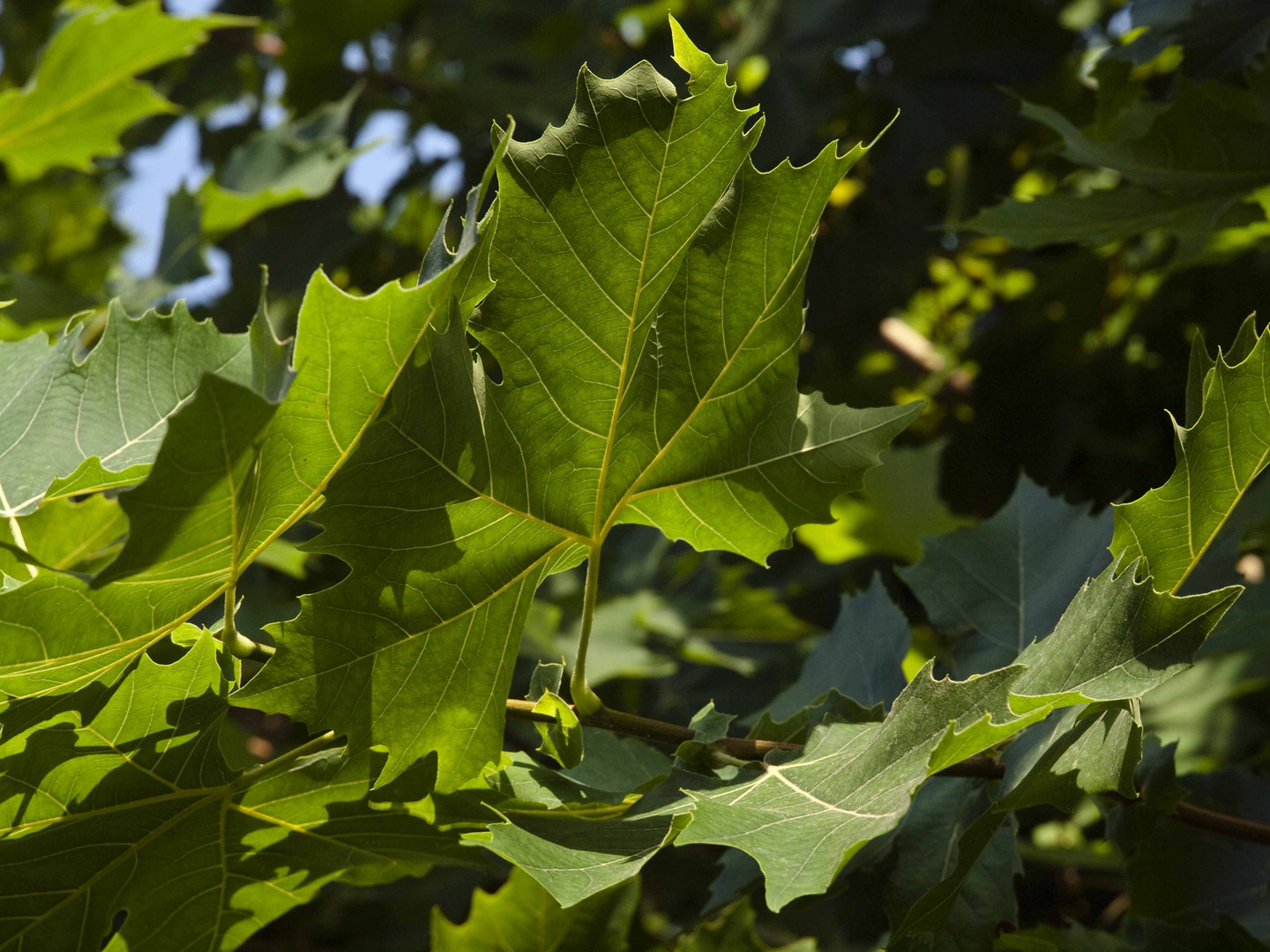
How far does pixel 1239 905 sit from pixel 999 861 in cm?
30

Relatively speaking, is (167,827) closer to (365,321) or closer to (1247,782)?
(365,321)

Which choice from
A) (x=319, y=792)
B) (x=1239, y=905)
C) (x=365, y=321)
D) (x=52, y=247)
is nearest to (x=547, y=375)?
(x=365, y=321)

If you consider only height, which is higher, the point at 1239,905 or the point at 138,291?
the point at 138,291

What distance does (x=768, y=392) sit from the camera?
736 millimetres

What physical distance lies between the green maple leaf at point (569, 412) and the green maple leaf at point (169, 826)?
9cm

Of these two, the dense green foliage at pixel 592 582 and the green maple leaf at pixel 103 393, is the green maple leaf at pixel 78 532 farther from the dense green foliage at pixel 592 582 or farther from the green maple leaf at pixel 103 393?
the green maple leaf at pixel 103 393

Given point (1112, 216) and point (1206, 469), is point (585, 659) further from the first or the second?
point (1112, 216)

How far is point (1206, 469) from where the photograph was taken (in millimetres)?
673

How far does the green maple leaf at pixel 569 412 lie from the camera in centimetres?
66

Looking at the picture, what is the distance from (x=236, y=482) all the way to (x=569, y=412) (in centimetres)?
24

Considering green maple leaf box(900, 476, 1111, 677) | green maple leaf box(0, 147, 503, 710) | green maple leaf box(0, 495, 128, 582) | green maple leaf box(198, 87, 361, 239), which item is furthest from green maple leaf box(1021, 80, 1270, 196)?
green maple leaf box(198, 87, 361, 239)

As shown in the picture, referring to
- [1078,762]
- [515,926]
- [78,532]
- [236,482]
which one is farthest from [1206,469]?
[78,532]

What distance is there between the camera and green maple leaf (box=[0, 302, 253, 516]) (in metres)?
0.79

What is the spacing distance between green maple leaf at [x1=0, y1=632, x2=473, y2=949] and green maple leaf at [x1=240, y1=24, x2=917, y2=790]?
3.7 inches
